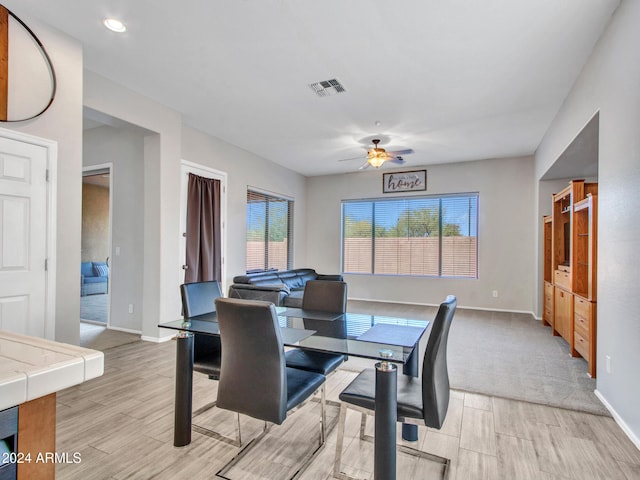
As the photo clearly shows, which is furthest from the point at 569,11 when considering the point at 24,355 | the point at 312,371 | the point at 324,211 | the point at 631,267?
the point at 324,211

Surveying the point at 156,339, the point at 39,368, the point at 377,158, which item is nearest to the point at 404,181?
the point at 377,158

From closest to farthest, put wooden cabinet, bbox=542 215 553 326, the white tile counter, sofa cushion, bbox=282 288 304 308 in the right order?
the white tile counter
sofa cushion, bbox=282 288 304 308
wooden cabinet, bbox=542 215 553 326

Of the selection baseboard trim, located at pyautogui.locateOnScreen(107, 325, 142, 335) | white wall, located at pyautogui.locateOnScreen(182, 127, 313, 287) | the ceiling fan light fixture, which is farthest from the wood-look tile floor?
the ceiling fan light fixture

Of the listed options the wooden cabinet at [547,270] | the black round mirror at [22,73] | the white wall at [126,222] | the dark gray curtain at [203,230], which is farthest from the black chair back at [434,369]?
the wooden cabinet at [547,270]

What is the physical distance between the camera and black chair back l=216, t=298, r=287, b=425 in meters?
1.58

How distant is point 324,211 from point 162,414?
589 cm

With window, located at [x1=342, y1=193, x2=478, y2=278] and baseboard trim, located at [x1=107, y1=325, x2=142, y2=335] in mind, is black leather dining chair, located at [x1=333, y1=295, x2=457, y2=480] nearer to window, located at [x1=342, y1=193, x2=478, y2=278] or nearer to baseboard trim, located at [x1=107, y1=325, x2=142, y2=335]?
baseboard trim, located at [x1=107, y1=325, x2=142, y2=335]

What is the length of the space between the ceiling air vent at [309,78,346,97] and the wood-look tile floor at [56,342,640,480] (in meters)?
2.92

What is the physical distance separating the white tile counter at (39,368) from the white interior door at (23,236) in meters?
1.98

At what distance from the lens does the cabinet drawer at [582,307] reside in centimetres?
309

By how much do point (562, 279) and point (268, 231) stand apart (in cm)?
478

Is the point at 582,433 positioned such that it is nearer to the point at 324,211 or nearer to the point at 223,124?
the point at 223,124

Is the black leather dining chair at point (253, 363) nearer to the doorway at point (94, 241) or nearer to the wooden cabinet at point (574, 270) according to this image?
the wooden cabinet at point (574, 270)

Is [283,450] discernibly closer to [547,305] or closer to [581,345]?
[581,345]
